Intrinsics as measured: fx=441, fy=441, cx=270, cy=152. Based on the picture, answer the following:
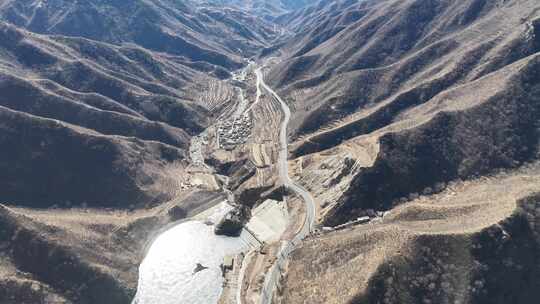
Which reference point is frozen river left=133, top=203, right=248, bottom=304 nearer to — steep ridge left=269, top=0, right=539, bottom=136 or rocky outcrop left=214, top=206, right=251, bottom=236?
rocky outcrop left=214, top=206, right=251, bottom=236

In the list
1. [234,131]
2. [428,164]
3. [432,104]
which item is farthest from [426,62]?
[234,131]

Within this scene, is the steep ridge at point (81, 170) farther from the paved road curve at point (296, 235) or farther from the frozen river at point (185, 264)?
the paved road curve at point (296, 235)

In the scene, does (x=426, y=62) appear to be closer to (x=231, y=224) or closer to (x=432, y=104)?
(x=432, y=104)

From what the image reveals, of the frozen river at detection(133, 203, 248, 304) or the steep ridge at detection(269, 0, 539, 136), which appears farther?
the steep ridge at detection(269, 0, 539, 136)

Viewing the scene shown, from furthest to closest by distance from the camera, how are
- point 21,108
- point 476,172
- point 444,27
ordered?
point 444,27, point 21,108, point 476,172

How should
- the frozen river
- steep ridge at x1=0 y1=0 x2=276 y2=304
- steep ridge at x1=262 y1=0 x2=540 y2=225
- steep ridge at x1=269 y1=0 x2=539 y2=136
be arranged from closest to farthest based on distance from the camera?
steep ridge at x1=0 y1=0 x2=276 y2=304, the frozen river, steep ridge at x1=262 y1=0 x2=540 y2=225, steep ridge at x1=269 y1=0 x2=539 y2=136

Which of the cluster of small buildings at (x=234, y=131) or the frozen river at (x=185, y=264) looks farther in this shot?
the cluster of small buildings at (x=234, y=131)

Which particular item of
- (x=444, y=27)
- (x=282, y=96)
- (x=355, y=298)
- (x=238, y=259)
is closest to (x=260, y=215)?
(x=238, y=259)

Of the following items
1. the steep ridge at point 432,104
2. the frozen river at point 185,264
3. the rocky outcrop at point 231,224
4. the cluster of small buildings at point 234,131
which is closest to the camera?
the frozen river at point 185,264

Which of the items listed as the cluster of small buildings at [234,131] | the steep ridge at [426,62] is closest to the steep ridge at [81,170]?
the cluster of small buildings at [234,131]

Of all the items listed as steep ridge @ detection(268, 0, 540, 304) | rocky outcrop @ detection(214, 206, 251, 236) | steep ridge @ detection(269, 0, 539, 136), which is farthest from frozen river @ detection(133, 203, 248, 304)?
steep ridge @ detection(269, 0, 539, 136)

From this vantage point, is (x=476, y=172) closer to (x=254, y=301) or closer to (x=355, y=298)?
(x=355, y=298)
